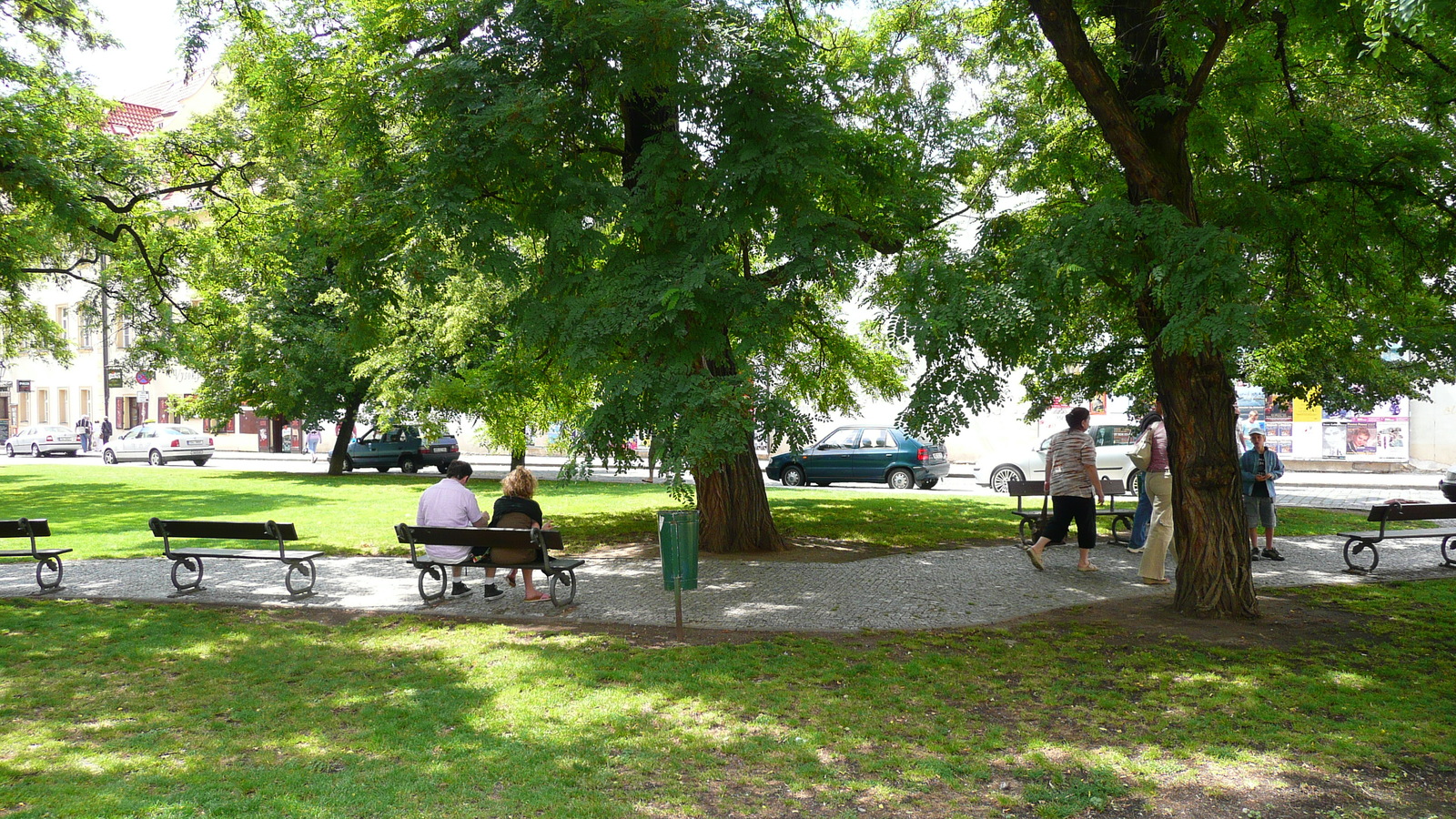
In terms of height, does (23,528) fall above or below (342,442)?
A: below

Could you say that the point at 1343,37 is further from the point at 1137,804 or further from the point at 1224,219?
the point at 1137,804

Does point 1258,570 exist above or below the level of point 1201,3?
below

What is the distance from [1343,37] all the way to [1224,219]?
173 centimetres

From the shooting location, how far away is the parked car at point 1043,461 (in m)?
22.8

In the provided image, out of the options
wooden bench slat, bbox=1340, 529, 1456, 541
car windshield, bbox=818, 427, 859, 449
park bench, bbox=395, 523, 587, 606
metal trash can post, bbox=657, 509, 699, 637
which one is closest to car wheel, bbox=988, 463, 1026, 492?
car windshield, bbox=818, 427, 859, 449

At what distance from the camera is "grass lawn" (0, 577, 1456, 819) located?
4535 mm

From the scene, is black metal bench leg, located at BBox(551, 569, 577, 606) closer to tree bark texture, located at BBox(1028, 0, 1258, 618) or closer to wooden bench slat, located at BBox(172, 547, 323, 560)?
wooden bench slat, located at BBox(172, 547, 323, 560)

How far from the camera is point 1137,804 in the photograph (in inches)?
176

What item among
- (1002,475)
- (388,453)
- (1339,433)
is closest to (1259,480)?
(1002,475)

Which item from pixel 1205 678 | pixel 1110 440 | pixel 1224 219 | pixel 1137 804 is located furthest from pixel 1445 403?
pixel 1137 804

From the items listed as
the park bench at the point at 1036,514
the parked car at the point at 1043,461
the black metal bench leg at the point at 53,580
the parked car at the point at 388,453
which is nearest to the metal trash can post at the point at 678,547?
the park bench at the point at 1036,514

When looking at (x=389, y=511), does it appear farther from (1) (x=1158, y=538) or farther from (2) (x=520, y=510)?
(1) (x=1158, y=538)

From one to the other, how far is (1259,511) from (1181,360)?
4.75 meters

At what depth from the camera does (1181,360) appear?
800cm
